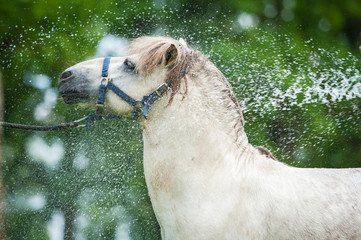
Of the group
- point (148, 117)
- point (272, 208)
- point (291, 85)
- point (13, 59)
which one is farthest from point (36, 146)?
point (272, 208)

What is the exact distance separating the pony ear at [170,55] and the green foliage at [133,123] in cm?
360

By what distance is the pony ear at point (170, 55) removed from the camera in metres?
3.21

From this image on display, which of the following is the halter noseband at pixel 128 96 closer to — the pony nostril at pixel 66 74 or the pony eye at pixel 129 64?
the pony eye at pixel 129 64

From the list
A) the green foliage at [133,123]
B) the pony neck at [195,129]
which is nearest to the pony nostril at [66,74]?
the pony neck at [195,129]

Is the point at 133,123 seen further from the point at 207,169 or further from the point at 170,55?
the point at 207,169

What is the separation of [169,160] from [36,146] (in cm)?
565

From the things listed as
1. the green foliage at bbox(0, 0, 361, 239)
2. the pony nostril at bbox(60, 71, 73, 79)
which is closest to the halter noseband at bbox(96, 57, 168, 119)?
the pony nostril at bbox(60, 71, 73, 79)

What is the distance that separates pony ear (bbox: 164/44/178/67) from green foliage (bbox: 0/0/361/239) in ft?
11.8

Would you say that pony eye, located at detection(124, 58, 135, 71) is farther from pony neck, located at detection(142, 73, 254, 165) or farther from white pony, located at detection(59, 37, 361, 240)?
pony neck, located at detection(142, 73, 254, 165)

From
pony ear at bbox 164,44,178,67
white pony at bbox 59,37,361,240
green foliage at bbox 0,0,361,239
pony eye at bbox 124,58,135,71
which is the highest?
pony ear at bbox 164,44,178,67

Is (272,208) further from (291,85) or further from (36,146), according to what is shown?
(36,146)

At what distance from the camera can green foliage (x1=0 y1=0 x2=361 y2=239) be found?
23.4ft

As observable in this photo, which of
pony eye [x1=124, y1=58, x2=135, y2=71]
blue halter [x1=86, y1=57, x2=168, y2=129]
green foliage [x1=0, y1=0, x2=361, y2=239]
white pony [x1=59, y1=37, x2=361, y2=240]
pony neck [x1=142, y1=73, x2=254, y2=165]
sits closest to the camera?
white pony [x1=59, y1=37, x2=361, y2=240]

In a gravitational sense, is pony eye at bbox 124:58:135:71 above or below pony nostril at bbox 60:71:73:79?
above
